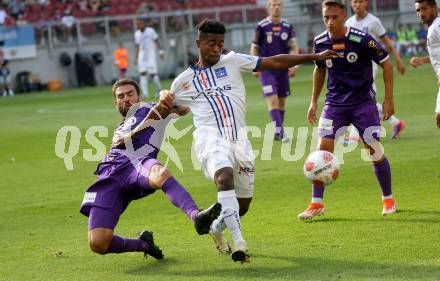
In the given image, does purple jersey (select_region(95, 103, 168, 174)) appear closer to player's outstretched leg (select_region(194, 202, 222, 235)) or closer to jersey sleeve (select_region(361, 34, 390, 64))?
player's outstretched leg (select_region(194, 202, 222, 235))

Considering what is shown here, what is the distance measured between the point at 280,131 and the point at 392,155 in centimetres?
307

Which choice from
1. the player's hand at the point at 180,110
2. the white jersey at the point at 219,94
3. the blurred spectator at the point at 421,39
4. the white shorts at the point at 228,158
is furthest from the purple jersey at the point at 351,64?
the blurred spectator at the point at 421,39

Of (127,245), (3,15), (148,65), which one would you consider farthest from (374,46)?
(3,15)

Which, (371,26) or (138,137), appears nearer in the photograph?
(138,137)

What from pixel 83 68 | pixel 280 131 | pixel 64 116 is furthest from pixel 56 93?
pixel 280 131

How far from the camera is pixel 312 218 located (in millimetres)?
9047

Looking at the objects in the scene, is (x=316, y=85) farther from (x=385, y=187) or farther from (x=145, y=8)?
(x=145, y=8)

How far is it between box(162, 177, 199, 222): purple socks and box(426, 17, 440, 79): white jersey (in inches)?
152

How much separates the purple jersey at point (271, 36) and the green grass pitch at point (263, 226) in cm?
182

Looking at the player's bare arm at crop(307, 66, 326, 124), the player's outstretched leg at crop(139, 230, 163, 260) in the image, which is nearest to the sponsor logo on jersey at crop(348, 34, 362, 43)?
the player's bare arm at crop(307, 66, 326, 124)

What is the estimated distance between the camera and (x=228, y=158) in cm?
737

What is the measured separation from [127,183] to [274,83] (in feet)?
28.6

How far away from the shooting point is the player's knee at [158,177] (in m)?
7.32

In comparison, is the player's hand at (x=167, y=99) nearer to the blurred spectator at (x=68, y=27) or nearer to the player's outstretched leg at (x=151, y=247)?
the player's outstretched leg at (x=151, y=247)
